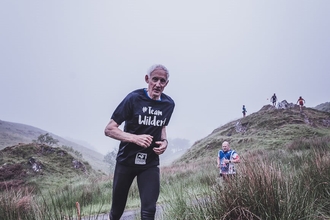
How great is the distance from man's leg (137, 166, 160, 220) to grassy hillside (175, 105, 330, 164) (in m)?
18.6

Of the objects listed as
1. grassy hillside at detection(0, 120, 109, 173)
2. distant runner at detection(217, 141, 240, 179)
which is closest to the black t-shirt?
distant runner at detection(217, 141, 240, 179)

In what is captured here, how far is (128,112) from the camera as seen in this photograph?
2.64 m

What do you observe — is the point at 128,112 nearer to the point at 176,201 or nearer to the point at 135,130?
the point at 135,130

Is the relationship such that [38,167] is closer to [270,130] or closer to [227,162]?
[227,162]

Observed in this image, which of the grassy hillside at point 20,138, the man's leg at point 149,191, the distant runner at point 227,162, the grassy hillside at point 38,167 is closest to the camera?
the man's leg at point 149,191

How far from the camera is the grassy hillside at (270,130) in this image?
22.6 m

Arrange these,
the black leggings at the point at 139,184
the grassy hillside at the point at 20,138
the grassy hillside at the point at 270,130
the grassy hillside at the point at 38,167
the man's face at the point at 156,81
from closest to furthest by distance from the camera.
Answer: the black leggings at the point at 139,184
the man's face at the point at 156,81
the grassy hillside at the point at 38,167
the grassy hillside at the point at 270,130
the grassy hillside at the point at 20,138

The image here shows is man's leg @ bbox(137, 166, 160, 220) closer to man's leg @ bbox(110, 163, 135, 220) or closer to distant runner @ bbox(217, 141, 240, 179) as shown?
man's leg @ bbox(110, 163, 135, 220)

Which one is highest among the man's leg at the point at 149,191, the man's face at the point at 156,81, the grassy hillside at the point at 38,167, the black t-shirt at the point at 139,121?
the man's face at the point at 156,81

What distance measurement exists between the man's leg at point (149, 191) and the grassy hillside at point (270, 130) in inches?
734

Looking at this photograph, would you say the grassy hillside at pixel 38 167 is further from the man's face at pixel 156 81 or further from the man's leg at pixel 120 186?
the man's face at pixel 156 81

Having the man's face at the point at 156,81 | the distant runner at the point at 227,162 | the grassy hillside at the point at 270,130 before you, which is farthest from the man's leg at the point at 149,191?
the grassy hillside at the point at 270,130

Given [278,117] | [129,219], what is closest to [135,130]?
[129,219]

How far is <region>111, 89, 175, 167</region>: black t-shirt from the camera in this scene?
2.61 meters
